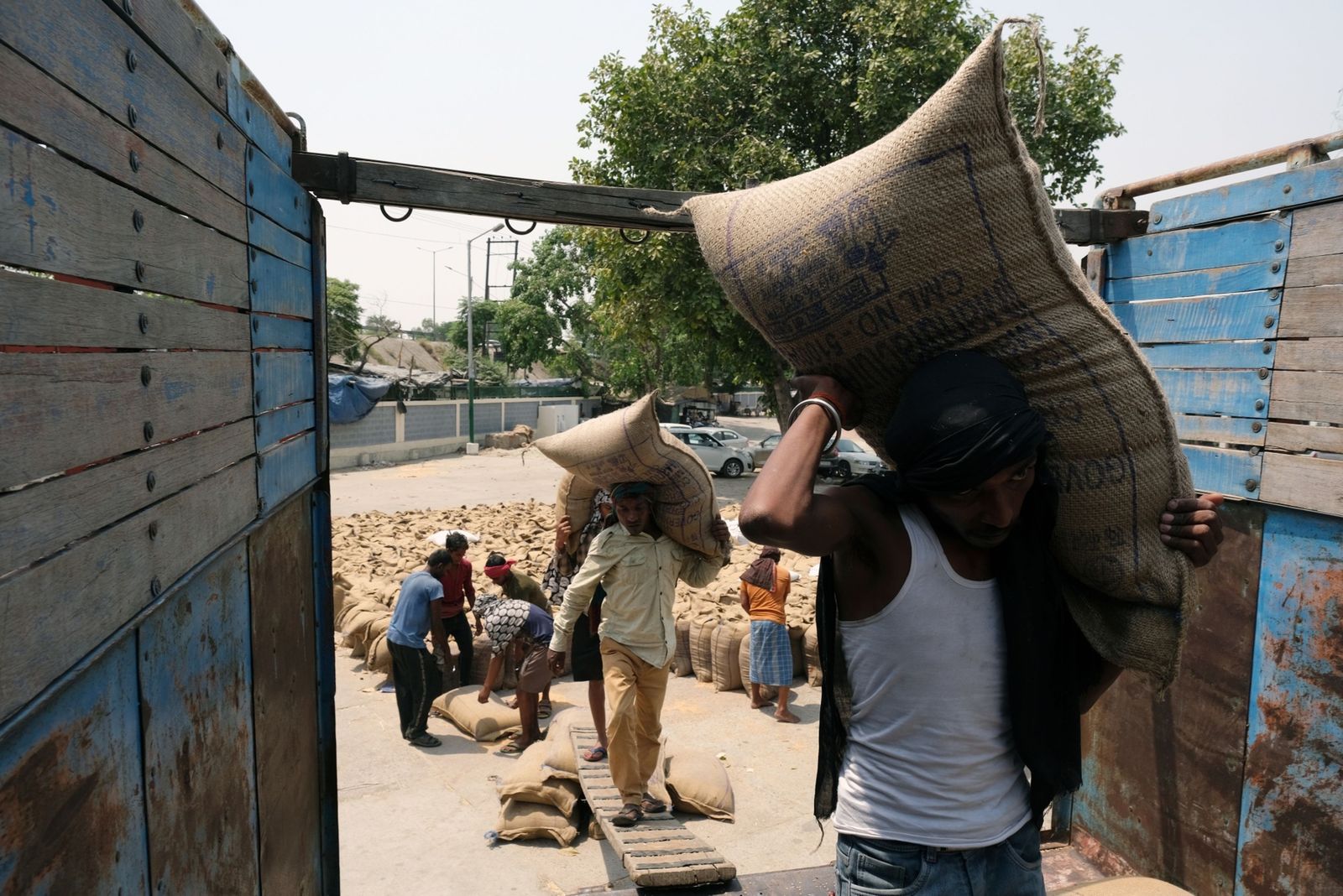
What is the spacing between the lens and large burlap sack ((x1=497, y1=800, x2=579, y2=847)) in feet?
17.3

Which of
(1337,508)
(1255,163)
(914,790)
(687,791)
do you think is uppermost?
(1255,163)

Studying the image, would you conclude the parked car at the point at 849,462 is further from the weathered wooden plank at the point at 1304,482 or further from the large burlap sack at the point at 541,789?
the weathered wooden plank at the point at 1304,482

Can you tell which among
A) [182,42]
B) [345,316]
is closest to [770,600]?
[182,42]

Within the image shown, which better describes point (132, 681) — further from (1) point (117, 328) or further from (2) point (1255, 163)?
(2) point (1255, 163)

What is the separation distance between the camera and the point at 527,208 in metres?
3.62

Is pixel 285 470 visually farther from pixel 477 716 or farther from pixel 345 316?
pixel 345 316

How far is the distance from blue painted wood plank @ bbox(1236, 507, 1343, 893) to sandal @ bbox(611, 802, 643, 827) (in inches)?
106

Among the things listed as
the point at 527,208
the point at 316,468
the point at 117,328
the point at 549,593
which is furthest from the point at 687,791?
the point at 117,328

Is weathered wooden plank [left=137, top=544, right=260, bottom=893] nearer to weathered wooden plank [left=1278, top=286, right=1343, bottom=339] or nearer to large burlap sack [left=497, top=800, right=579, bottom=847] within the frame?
large burlap sack [left=497, top=800, right=579, bottom=847]

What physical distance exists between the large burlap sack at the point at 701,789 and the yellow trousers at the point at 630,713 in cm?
61

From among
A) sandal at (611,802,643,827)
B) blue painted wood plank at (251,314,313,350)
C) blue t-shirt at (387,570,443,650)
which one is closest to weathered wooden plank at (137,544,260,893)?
blue painted wood plank at (251,314,313,350)

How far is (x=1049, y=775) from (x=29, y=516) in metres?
1.82

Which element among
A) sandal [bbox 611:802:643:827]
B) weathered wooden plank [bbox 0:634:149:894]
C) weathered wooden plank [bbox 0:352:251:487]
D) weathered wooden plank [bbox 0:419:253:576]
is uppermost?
weathered wooden plank [bbox 0:352:251:487]

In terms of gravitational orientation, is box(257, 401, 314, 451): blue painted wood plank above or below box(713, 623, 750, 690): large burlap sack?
above
